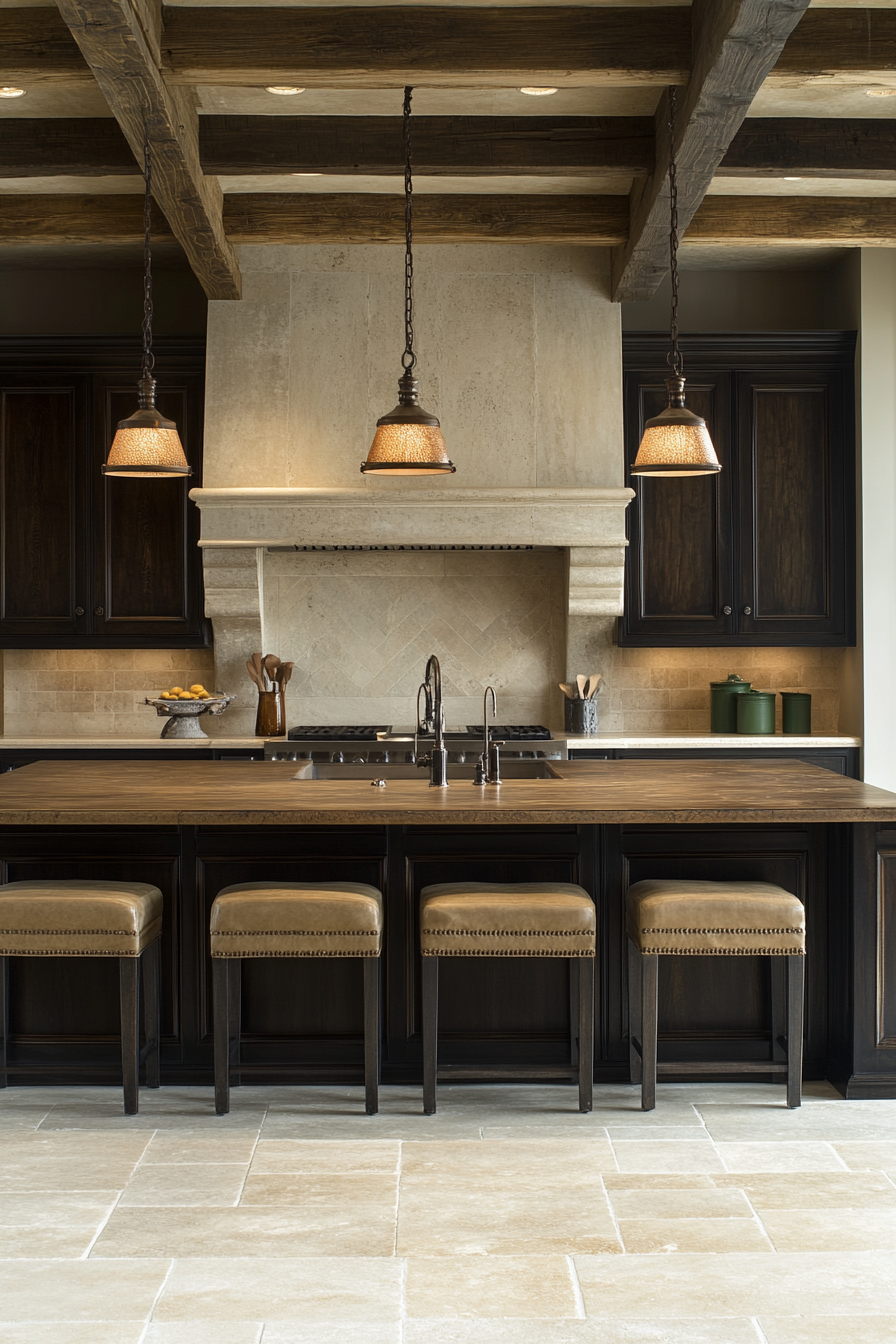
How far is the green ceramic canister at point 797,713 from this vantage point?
598cm

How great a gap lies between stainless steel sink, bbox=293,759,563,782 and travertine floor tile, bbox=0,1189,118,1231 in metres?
1.65

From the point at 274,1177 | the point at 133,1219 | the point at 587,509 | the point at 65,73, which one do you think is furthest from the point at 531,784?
the point at 65,73

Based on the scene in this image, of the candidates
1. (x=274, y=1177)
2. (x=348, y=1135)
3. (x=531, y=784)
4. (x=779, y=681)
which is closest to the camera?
(x=274, y=1177)

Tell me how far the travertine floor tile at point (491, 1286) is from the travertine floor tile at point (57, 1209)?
0.78 meters

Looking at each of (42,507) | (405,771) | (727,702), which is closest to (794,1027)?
(405,771)

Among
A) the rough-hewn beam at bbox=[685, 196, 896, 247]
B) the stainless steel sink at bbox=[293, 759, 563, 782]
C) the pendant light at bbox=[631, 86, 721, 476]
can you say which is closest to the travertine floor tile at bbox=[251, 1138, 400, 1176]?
the stainless steel sink at bbox=[293, 759, 563, 782]

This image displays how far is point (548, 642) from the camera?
6.32 metres

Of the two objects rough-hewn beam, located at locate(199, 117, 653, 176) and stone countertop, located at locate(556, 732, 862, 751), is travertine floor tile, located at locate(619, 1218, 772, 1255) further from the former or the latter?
rough-hewn beam, located at locate(199, 117, 653, 176)

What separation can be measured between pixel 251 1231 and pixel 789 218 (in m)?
4.59

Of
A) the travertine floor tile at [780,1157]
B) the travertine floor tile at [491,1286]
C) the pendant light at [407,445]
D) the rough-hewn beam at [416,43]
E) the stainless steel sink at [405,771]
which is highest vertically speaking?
the rough-hewn beam at [416,43]

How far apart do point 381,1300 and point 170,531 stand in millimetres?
4190

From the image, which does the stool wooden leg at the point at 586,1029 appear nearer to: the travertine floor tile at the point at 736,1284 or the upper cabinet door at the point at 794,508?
the travertine floor tile at the point at 736,1284

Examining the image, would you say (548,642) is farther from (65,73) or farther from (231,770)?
(65,73)

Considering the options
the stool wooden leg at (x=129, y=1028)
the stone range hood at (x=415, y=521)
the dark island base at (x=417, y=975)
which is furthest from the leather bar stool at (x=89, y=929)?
the stone range hood at (x=415, y=521)
